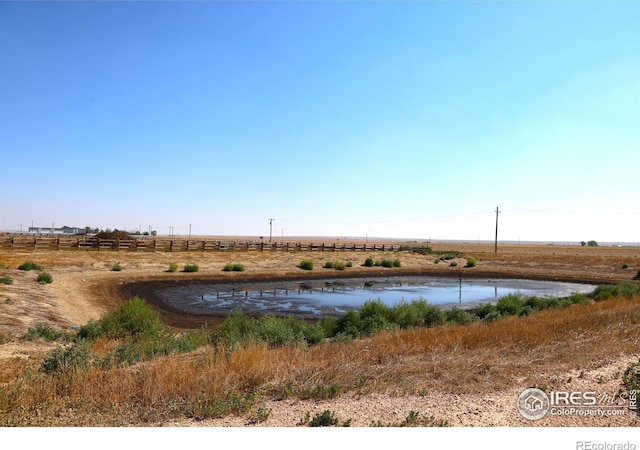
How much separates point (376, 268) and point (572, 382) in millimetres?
42459

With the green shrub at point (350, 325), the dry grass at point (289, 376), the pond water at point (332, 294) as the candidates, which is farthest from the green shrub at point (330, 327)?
the pond water at point (332, 294)

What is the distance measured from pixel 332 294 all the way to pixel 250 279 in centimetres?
982

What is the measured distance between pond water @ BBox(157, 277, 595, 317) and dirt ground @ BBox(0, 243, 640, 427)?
2.67 metres

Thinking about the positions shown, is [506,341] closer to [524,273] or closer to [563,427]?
[563,427]

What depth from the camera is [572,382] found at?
7066 mm

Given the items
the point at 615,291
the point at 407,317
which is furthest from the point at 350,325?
the point at 615,291

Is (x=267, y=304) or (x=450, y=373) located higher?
(x=450, y=373)

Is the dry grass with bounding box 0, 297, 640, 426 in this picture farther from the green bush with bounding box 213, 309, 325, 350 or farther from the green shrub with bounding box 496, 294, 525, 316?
the green shrub with bounding box 496, 294, 525, 316

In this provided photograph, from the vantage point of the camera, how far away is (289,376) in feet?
23.5

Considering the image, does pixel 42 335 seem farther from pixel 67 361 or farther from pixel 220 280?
pixel 220 280

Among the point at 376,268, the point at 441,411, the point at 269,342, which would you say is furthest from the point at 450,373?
the point at 376,268

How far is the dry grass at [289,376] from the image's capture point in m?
5.75

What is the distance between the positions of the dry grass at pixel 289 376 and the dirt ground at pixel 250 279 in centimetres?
34

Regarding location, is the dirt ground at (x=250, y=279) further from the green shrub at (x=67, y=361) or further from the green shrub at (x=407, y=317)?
the green shrub at (x=407, y=317)
